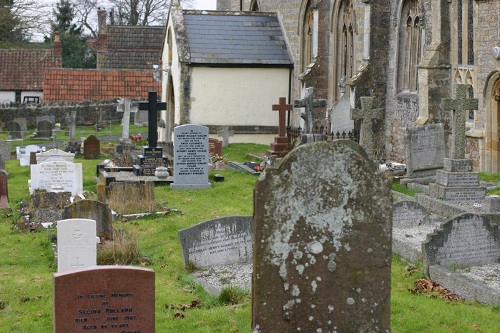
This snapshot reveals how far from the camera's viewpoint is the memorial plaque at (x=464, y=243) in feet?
38.2

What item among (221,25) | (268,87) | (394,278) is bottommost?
(394,278)

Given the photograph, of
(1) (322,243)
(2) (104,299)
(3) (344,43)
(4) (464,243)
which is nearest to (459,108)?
(4) (464,243)

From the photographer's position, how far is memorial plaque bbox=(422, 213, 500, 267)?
11648 millimetres

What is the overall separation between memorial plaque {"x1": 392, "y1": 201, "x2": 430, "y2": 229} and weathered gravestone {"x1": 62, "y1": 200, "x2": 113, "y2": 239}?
4249 millimetres

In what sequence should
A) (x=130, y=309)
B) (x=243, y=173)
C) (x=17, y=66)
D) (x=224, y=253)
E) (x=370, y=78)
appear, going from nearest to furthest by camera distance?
1. (x=130, y=309)
2. (x=224, y=253)
3. (x=243, y=173)
4. (x=370, y=78)
5. (x=17, y=66)

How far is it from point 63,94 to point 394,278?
33.6 metres

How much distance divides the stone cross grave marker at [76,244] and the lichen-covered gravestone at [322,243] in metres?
4.61

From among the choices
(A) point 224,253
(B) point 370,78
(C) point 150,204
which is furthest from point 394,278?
(B) point 370,78

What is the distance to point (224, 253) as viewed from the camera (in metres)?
12.7

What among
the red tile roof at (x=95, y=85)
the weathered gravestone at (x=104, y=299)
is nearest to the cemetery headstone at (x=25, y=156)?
the red tile roof at (x=95, y=85)

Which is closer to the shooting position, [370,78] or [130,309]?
[130,309]

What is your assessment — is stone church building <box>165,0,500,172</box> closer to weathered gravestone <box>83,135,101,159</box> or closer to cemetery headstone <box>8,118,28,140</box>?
weathered gravestone <box>83,135,101,159</box>

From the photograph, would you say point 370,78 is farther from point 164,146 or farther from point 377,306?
point 377,306

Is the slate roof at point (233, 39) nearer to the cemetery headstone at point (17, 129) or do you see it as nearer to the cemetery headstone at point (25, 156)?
the cemetery headstone at point (25, 156)
